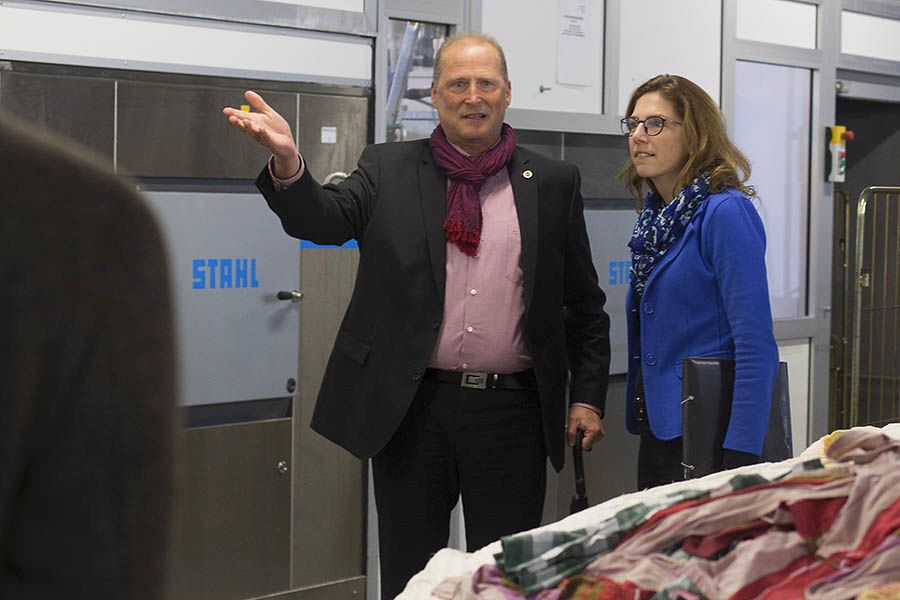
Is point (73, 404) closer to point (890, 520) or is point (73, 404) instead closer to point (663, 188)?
point (890, 520)

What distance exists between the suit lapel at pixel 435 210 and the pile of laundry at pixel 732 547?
1197 millimetres

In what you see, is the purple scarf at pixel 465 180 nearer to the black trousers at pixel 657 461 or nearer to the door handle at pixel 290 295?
the black trousers at pixel 657 461

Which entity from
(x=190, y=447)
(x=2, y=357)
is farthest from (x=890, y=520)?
Result: (x=190, y=447)

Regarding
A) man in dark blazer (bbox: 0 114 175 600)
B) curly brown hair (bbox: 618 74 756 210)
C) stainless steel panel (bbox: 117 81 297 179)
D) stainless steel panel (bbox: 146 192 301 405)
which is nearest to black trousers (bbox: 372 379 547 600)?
curly brown hair (bbox: 618 74 756 210)

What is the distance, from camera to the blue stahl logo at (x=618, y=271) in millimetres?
4828

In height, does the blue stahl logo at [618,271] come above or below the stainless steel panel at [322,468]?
above

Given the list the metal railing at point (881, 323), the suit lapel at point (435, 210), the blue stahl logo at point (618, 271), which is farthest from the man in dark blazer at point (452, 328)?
the metal railing at point (881, 323)

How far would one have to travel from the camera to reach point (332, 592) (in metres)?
4.10

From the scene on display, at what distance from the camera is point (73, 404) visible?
24.0 inches

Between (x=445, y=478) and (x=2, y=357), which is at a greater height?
(x=2, y=357)

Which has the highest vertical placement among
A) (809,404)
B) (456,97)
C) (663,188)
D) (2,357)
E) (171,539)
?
(456,97)

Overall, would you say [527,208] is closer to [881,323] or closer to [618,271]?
[618,271]

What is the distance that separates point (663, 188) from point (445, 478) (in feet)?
3.22

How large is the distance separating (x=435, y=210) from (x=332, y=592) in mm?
1681
